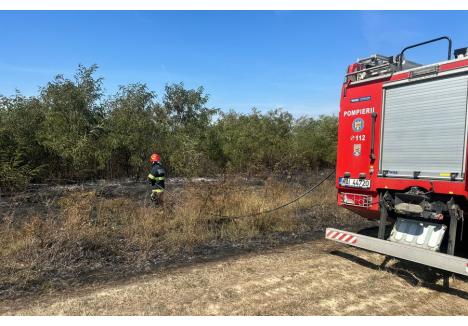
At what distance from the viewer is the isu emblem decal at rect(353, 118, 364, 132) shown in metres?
6.61

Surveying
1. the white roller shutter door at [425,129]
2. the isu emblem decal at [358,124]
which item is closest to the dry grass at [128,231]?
the isu emblem decal at [358,124]

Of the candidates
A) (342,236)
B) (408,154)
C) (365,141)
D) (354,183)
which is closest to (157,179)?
(354,183)

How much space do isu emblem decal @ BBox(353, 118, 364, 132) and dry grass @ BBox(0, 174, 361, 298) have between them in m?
2.81

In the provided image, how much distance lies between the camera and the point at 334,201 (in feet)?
42.6

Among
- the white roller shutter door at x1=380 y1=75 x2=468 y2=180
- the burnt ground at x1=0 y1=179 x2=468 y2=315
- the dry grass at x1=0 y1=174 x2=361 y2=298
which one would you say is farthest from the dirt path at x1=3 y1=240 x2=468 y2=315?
the white roller shutter door at x1=380 y1=75 x2=468 y2=180

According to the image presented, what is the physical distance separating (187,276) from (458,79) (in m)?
4.45

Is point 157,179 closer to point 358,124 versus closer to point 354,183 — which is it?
point 354,183

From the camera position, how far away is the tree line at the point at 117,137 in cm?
1602

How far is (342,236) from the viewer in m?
6.30

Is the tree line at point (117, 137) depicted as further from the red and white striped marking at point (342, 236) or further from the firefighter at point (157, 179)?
the red and white striped marking at point (342, 236)

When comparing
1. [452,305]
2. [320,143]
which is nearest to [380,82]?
[452,305]

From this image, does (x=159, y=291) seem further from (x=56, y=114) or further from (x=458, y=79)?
(x=56, y=114)

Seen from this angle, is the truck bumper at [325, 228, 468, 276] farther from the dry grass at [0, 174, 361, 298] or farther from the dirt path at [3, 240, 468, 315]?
the dry grass at [0, 174, 361, 298]

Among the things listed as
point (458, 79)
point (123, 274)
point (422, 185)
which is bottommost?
point (123, 274)
